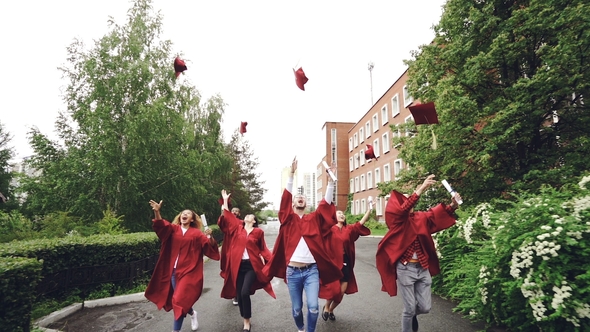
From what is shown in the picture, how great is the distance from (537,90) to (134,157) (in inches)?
631

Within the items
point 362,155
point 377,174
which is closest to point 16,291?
point 377,174

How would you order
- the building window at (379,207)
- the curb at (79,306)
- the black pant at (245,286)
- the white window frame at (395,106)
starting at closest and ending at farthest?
the black pant at (245,286)
the curb at (79,306)
the white window frame at (395,106)
the building window at (379,207)

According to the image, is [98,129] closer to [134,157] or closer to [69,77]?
[134,157]

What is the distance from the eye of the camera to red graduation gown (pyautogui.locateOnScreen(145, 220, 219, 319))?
18.2ft

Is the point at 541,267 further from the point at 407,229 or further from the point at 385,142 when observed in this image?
the point at 385,142

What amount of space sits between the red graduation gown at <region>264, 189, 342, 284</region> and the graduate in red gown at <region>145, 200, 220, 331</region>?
1436 millimetres

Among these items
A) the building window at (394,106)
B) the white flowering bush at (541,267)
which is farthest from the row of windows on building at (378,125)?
the white flowering bush at (541,267)

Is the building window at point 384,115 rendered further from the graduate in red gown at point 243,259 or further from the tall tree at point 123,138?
the graduate in red gown at point 243,259

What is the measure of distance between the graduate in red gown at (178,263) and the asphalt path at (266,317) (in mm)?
570

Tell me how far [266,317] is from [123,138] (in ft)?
44.8

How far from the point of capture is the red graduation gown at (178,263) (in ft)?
18.2

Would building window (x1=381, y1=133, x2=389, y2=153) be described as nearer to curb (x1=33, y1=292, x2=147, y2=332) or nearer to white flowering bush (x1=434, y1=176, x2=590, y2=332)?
curb (x1=33, y1=292, x2=147, y2=332)

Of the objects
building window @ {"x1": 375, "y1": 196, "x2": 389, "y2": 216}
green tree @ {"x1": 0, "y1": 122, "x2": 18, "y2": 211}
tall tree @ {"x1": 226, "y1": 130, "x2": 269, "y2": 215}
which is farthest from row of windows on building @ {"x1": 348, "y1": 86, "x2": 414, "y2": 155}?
green tree @ {"x1": 0, "y1": 122, "x2": 18, "y2": 211}

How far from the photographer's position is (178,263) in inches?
223
